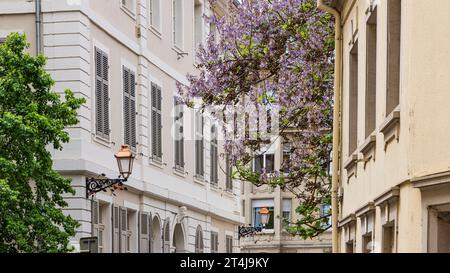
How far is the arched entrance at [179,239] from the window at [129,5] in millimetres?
7460

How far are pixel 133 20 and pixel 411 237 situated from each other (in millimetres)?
22167

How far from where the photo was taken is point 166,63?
35031 mm

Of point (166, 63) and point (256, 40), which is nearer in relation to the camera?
point (256, 40)

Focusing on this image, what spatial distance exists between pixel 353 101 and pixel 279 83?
21.2 ft

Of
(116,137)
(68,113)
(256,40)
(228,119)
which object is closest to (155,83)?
(116,137)

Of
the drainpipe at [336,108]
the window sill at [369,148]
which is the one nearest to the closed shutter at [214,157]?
the drainpipe at [336,108]

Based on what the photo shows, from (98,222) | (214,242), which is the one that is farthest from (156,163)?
(214,242)

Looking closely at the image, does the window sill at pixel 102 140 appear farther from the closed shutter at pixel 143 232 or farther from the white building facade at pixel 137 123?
the closed shutter at pixel 143 232

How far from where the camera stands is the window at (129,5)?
31.0 m

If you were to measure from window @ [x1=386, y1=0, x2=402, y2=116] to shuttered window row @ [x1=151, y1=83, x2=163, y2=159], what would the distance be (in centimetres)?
2130

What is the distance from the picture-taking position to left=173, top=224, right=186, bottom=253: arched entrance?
3666cm

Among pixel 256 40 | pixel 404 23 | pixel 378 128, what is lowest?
pixel 378 128
